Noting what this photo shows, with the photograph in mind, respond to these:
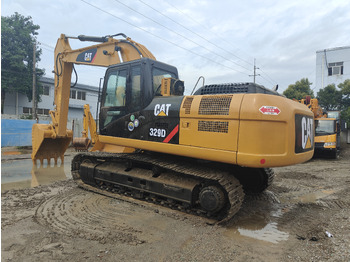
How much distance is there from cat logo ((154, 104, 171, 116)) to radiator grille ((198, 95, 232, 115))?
616mm

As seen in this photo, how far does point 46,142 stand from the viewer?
8.12 metres

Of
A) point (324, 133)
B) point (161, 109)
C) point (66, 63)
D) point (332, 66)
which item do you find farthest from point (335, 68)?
point (161, 109)

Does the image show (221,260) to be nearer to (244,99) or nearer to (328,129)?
(244,99)

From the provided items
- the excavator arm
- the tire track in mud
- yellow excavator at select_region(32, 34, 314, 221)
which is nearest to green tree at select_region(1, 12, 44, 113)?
the excavator arm

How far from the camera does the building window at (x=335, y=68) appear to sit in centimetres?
2255

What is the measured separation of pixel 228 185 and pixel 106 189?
2.77 m

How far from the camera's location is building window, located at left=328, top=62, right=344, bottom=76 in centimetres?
2255

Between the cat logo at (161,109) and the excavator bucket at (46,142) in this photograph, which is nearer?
the cat logo at (161,109)

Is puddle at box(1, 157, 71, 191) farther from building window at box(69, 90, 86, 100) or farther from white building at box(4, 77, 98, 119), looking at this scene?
building window at box(69, 90, 86, 100)

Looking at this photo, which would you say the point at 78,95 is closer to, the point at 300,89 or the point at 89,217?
the point at 300,89

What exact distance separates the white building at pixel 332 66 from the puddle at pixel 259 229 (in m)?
22.8

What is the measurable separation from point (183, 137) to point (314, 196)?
146 inches

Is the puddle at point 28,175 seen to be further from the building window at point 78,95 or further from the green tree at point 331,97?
the building window at point 78,95

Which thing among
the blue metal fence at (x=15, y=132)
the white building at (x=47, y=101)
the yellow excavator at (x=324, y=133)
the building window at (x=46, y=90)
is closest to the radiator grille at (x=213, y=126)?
the yellow excavator at (x=324, y=133)
